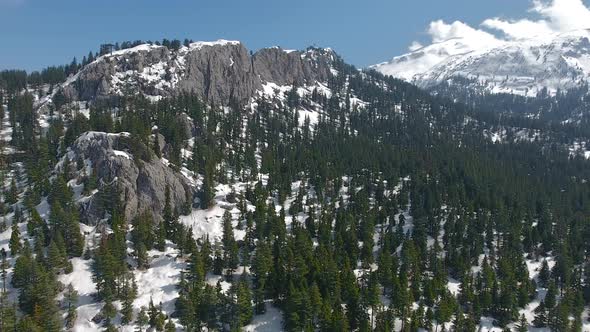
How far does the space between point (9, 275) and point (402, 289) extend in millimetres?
94382

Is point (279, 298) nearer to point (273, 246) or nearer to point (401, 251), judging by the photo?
point (273, 246)

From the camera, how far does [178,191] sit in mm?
141000

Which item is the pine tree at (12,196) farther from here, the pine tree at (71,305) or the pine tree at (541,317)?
the pine tree at (541,317)

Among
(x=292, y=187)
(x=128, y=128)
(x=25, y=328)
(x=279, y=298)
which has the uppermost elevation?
(x=128, y=128)

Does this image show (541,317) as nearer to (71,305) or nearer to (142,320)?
(142,320)

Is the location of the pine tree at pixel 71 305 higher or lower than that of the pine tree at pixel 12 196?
lower

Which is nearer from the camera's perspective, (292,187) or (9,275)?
(9,275)

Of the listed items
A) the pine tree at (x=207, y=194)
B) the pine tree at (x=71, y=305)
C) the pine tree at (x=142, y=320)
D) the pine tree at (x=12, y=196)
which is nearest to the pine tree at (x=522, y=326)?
the pine tree at (x=142, y=320)

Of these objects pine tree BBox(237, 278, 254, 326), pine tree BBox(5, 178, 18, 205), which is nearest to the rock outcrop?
pine tree BBox(5, 178, 18, 205)

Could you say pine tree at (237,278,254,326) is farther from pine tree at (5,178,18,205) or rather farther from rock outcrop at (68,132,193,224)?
pine tree at (5,178,18,205)

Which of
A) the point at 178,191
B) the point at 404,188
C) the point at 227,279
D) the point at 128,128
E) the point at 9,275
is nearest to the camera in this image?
the point at 9,275

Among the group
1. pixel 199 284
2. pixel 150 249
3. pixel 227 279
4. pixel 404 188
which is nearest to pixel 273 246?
pixel 227 279

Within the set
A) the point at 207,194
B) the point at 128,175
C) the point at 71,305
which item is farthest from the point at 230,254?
the point at 128,175

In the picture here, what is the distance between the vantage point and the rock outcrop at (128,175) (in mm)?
126294
